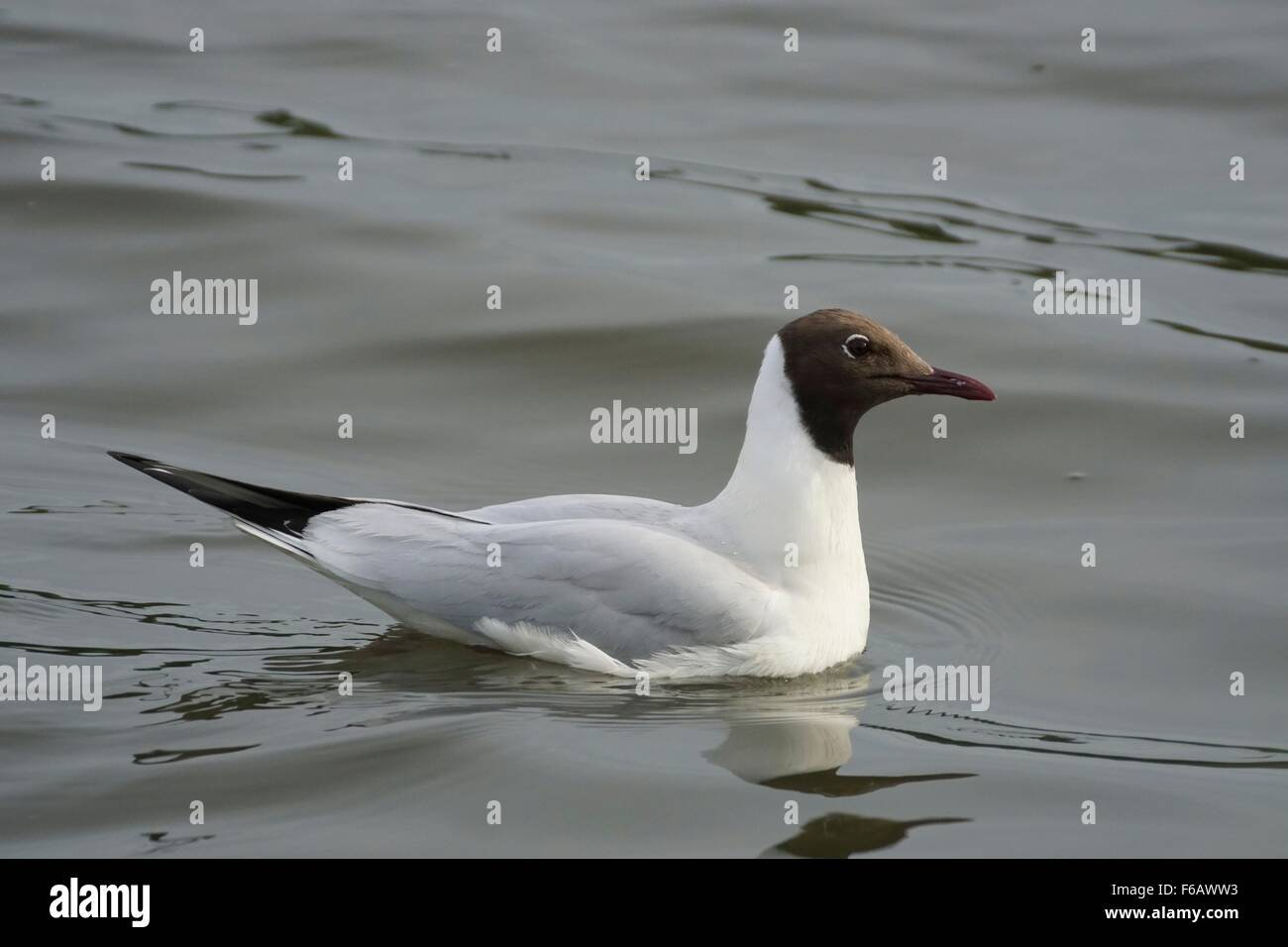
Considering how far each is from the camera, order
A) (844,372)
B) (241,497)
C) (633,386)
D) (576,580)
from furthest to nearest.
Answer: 1. (633,386)
2. (241,497)
3. (844,372)
4. (576,580)

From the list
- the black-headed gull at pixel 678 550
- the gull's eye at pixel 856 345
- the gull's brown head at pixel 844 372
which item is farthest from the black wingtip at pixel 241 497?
the gull's eye at pixel 856 345

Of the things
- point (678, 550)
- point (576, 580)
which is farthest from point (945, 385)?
point (576, 580)

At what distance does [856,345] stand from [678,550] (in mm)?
991

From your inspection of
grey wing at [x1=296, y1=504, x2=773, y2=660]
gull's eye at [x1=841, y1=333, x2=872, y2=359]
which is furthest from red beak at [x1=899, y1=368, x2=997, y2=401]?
grey wing at [x1=296, y1=504, x2=773, y2=660]

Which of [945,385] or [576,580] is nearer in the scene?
[576,580]

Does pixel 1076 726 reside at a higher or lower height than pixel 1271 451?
lower

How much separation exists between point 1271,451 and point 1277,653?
2.52m

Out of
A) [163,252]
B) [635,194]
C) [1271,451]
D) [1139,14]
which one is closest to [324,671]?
[1271,451]

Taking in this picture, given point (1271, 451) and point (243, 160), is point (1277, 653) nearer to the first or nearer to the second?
point (1271, 451)

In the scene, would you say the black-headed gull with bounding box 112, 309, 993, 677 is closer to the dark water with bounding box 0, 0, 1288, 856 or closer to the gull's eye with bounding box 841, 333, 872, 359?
the gull's eye with bounding box 841, 333, 872, 359

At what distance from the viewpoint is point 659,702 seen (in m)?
6.34

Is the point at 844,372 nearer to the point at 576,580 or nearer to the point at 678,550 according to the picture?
the point at 678,550

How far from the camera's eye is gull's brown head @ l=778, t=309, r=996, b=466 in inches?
261

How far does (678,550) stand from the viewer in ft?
21.5
